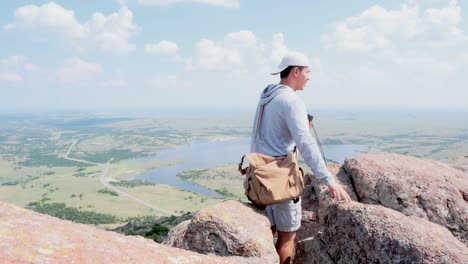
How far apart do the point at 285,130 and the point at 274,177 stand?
88cm

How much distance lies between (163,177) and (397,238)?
174568 mm

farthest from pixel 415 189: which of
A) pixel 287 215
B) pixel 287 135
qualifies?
pixel 287 135

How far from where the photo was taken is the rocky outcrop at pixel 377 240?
19.2ft

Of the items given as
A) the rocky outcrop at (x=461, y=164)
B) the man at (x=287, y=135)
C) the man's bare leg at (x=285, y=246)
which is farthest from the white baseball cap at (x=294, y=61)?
the rocky outcrop at (x=461, y=164)

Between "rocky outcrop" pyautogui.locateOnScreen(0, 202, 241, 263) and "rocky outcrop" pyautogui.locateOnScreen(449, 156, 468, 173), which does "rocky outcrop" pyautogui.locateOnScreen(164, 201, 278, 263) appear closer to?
"rocky outcrop" pyautogui.locateOnScreen(0, 202, 241, 263)

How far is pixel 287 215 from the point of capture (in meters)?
6.88

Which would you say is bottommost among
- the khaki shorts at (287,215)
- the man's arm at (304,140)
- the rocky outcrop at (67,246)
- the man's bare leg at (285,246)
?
the man's bare leg at (285,246)

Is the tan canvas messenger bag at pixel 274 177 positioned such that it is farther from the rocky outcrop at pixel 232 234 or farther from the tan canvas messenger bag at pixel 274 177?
the rocky outcrop at pixel 232 234

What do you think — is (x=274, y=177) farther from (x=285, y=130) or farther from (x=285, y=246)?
(x=285, y=246)

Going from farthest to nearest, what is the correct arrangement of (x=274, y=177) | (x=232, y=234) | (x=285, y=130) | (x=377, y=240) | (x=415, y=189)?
(x=415, y=189) < (x=232, y=234) < (x=285, y=130) < (x=274, y=177) < (x=377, y=240)

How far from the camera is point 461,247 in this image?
236 inches

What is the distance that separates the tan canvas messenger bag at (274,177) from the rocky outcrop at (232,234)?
0.62 m

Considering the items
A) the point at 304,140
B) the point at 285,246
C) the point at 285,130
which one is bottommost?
the point at 285,246

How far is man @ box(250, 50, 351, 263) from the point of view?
20.3 feet
